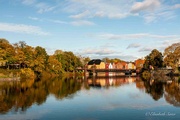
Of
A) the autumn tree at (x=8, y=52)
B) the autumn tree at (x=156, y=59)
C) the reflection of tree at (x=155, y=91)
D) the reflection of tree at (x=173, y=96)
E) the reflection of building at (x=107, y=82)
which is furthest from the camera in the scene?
the autumn tree at (x=156, y=59)

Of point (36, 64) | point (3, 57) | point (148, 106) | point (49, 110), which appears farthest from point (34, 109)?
point (36, 64)

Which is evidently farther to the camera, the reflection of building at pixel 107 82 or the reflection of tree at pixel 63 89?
the reflection of building at pixel 107 82

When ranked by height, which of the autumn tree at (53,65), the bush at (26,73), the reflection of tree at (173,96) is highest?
the autumn tree at (53,65)

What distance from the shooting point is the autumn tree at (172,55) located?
99125 mm

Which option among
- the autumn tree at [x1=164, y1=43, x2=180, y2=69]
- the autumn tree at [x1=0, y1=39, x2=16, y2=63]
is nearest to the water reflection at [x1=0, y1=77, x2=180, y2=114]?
the autumn tree at [x1=0, y1=39, x2=16, y2=63]

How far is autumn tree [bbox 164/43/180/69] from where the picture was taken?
325ft

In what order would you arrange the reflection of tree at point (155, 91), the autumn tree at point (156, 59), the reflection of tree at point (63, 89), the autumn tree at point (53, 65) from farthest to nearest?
the autumn tree at point (53, 65), the autumn tree at point (156, 59), the reflection of tree at point (63, 89), the reflection of tree at point (155, 91)

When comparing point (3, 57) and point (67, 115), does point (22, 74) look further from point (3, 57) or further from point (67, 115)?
point (67, 115)

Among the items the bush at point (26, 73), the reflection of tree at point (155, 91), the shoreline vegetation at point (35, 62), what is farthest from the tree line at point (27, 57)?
the reflection of tree at point (155, 91)

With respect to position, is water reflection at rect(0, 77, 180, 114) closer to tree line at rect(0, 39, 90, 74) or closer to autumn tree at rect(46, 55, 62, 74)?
tree line at rect(0, 39, 90, 74)

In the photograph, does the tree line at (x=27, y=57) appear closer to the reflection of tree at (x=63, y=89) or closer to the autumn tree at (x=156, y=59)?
the reflection of tree at (x=63, y=89)

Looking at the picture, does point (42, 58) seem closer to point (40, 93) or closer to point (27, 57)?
point (27, 57)

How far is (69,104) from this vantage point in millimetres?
35500

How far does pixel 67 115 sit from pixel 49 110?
3.87 meters
